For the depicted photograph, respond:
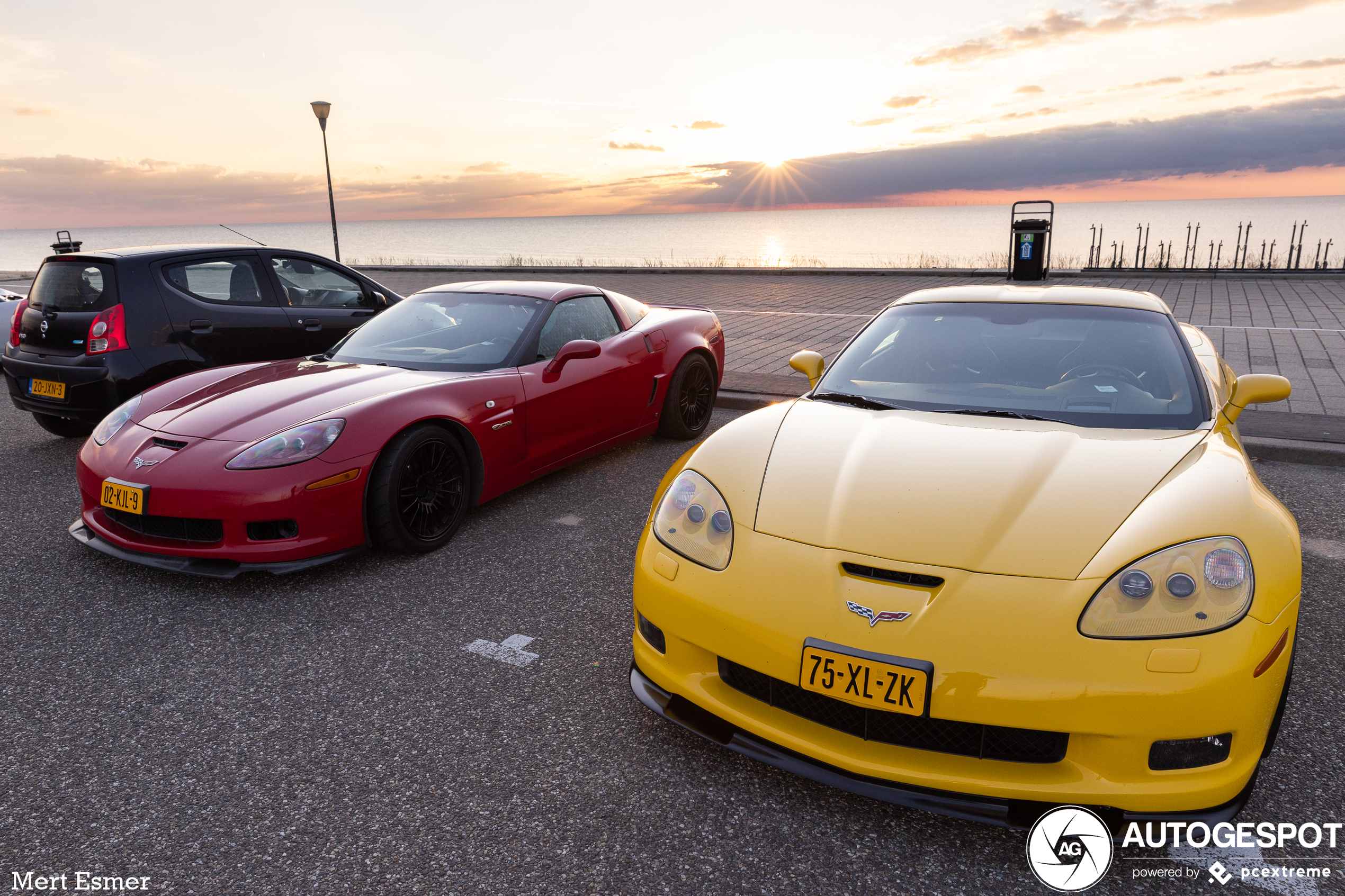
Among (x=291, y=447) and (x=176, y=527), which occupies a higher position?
(x=291, y=447)

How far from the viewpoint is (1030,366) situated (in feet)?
9.90

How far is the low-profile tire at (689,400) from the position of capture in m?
5.56

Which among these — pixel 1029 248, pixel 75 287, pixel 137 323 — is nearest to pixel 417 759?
pixel 137 323

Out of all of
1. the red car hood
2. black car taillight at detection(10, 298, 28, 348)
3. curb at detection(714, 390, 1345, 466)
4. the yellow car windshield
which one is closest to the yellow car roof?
the yellow car windshield

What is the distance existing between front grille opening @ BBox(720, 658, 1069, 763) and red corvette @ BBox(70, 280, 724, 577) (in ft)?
7.23

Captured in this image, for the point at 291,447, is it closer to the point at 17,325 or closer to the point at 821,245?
the point at 17,325

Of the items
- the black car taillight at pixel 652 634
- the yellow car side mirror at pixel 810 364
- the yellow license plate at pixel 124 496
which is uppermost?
the yellow car side mirror at pixel 810 364

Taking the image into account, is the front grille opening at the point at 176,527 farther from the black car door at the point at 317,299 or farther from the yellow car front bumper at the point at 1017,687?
the black car door at the point at 317,299

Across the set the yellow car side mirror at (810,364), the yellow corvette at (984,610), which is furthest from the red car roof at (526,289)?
the yellow corvette at (984,610)

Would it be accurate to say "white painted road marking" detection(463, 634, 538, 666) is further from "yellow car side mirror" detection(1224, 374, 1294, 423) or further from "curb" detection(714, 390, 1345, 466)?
"yellow car side mirror" detection(1224, 374, 1294, 423)

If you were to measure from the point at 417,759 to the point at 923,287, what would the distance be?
13.9m

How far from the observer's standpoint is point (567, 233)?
5846 inches

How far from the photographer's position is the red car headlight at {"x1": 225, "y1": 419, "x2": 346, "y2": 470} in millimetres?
3377

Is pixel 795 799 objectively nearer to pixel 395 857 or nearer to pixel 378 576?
pixel 395 857
